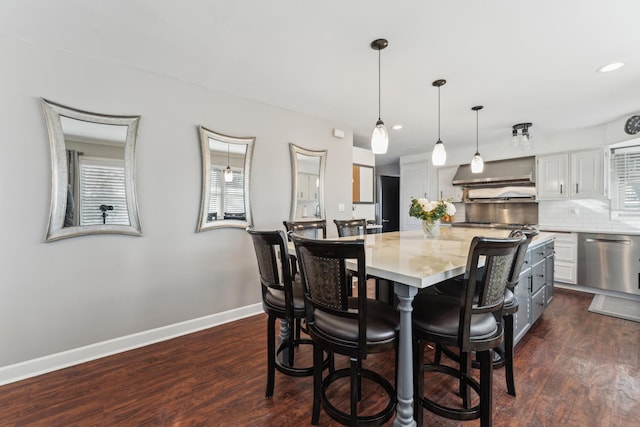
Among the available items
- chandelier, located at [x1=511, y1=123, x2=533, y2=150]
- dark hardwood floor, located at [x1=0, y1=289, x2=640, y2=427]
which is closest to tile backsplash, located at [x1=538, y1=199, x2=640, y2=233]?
chandelier, located at [x1=511, y1=123, x2=533, y2=150]

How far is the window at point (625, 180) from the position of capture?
3.98 metres

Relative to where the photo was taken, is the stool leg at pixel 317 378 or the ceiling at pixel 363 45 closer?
the stool leg at pixel 317 378

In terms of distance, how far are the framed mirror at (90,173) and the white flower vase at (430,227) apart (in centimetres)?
268

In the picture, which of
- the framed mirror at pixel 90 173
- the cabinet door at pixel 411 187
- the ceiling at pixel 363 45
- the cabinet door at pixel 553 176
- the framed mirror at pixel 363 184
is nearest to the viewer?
the ceiling at pixel 363 45

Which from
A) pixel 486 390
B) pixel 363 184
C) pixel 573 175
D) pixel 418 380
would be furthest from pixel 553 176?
pixel 418 380

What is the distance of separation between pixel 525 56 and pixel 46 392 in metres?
4.31

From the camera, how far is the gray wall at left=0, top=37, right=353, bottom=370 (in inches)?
80.4

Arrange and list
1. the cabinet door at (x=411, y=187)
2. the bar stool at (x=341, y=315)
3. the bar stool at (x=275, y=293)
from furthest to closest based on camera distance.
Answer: the cabinet door at (x=411, y=187) < the bar stool at (x=275, y=293) < the bar stool at (x=341, y=315)

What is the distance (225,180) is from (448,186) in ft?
15.2

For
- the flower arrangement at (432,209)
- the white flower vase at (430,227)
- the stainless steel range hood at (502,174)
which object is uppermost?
the stainless steel range hood at (502,174)

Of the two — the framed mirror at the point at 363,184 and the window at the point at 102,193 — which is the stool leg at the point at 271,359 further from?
the framed mirror at the point at 363,184

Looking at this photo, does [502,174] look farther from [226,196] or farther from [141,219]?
[141,219]

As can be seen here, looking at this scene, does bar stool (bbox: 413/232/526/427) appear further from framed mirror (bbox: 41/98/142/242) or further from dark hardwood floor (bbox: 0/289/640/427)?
framed mirror (bbox: 41/98/142/242)

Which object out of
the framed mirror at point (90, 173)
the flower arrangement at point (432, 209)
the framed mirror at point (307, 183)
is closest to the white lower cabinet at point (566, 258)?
the flower arrangement at point (432, 209)
